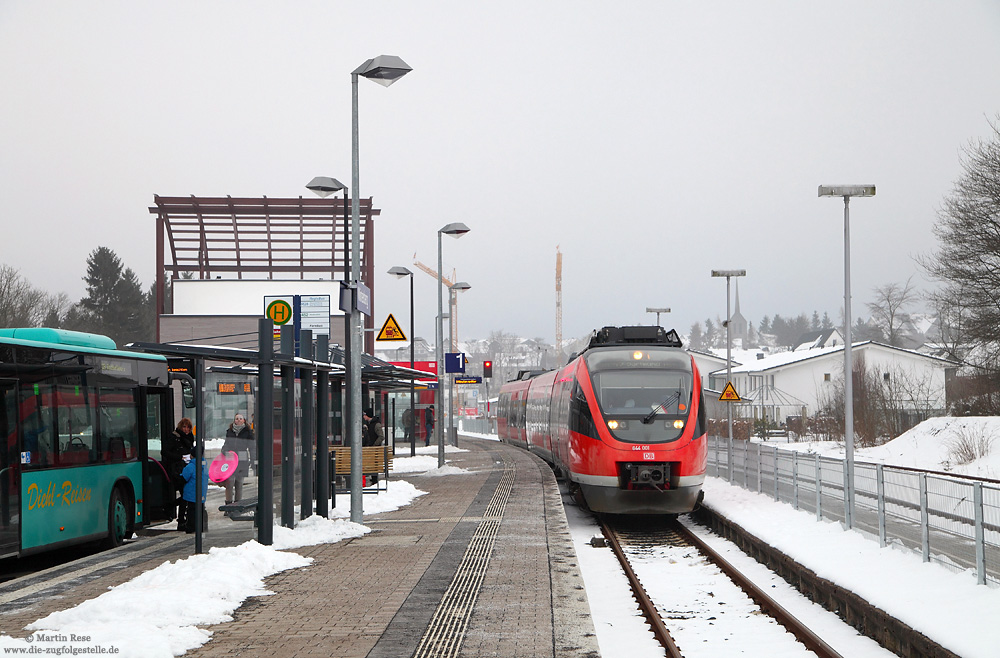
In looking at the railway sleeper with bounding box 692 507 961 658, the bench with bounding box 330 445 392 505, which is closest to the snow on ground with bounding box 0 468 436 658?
the railway sleeper with bounding box 692 507 961 658

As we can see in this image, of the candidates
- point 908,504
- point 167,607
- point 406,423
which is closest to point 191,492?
point 167,607

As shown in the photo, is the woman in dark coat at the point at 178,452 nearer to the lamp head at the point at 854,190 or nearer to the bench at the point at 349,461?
the bench at the point at 349,461

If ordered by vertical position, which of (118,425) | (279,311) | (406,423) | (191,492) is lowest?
(406,423)

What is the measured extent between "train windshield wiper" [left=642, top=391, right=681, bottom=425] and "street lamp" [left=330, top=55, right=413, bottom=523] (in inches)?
187

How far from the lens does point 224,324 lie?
42906mm

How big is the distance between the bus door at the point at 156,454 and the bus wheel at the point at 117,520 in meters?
0.66

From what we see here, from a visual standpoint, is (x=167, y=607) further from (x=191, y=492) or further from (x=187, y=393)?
(x=187, y=393)

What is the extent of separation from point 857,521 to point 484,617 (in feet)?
23.5

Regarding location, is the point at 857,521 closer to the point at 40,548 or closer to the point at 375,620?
the point at 375,620

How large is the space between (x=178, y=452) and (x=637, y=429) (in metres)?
7.18

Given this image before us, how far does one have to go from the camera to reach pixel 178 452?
15.0m

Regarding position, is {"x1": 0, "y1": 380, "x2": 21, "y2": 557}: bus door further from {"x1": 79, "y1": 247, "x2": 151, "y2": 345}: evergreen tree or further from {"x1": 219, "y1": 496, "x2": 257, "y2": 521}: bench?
{"x1": 79, "y1": 247, "x2": 151, "y2": 345}: evergreen tree

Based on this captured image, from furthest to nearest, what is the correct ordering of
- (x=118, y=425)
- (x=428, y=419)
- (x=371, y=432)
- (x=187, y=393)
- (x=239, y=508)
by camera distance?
(x=428, y=419) → (x=371, y=432) → (x=187, y=393) → (x=118, y=425) → (x=239, y=508)

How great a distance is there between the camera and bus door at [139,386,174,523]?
48.5ft
